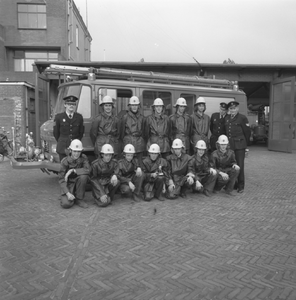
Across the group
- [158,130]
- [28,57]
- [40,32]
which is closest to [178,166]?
[158,130]

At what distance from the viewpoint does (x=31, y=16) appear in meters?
21.9

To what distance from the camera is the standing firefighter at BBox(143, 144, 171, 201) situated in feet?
19.8

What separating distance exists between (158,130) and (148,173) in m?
0.96

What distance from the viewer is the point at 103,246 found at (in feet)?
12.7

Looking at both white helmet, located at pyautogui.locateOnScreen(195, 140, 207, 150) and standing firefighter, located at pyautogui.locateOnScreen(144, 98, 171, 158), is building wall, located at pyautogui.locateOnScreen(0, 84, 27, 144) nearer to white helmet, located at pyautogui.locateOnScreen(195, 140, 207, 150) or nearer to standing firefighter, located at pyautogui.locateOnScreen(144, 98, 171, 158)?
standing firefighter, located at pyautogui.locateOnScreen(144, 98, 171, 158)

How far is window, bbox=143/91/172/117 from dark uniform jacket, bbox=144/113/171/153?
746 mm

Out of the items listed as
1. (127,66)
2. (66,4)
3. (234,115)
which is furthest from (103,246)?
(66,4)

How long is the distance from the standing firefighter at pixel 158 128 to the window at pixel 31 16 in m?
18.8

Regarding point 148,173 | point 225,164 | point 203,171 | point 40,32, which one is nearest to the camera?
point 148,173

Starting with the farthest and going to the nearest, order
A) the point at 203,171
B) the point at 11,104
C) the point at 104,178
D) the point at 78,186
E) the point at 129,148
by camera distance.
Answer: the point at 11,104 → the point at 203,171 → the point at 129,148 → the point at 104,178 → the point at 78,186

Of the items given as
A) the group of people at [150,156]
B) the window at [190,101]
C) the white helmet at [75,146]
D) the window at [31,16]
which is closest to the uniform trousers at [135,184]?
the group of people at [150,156]

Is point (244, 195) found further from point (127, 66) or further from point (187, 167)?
point (127, 66)

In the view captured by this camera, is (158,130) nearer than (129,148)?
No

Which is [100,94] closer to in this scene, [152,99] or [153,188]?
[152,99]
